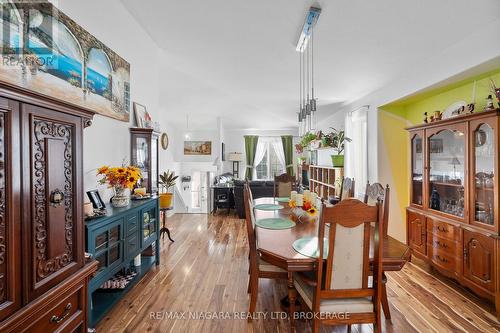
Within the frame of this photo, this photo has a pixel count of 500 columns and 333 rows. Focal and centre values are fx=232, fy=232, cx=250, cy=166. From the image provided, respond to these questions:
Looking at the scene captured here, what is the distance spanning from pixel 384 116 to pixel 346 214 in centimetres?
293

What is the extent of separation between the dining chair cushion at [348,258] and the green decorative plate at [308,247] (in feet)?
0.34

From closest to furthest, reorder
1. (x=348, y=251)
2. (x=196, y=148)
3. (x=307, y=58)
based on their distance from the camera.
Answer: (x=348, y=251), (x=307, y=58), (x=196, y=148)

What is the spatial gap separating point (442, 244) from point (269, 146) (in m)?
→ 6.32

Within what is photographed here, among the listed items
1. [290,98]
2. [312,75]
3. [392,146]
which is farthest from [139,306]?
[290,98]

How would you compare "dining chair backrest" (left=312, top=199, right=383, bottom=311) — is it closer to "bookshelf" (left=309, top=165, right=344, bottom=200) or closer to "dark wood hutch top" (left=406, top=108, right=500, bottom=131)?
"dark wood hutch top" (left=406, top=108, right=500, bottom=131)

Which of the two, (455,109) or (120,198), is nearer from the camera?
(120,198)

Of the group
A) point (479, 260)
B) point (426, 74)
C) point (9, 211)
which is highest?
point (426, 74)

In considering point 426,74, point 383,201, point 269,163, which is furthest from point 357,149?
point 269,163

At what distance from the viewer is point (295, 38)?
2.60m

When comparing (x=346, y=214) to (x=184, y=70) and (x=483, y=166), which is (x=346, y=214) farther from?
(x=184, y=70)

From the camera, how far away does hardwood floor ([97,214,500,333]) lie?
1.90m

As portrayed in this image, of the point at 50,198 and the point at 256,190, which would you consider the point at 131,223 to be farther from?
the point at 256,190

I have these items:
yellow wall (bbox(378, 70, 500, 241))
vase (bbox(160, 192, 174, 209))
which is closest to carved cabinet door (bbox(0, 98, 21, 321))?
vase (bbox(160, 192, 174, 209))

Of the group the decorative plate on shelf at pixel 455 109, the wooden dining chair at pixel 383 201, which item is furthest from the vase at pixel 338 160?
the wooden dining chair at pixel 383 201
